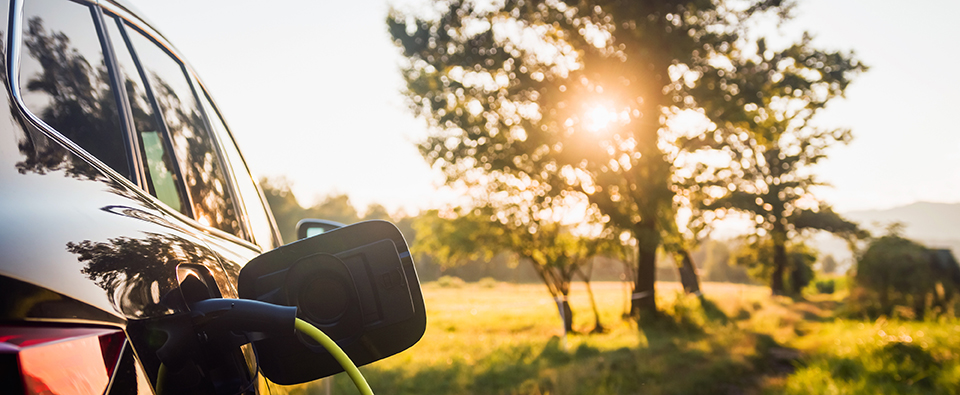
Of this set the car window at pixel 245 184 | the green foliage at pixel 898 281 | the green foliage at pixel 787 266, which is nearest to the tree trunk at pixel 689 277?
the green foliage at pixel 787 266

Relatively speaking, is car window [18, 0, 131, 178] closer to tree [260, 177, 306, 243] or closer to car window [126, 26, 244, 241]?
car window [126, 26, 244, 241]

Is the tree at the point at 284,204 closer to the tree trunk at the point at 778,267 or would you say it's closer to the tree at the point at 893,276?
the tree trunk at the point at 778,267

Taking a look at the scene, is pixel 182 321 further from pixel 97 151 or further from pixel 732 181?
pixel 732 181

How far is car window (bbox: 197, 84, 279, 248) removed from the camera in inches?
80.7

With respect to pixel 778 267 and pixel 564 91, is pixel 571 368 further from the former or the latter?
pixel 778 267

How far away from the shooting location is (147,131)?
1475 millimetres

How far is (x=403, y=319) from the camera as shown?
1.16 meters

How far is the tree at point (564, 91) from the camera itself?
14.8m

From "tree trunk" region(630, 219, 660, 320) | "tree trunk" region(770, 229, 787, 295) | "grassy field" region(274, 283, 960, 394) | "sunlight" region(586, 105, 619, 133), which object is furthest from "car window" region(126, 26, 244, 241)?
"tree trunk" region(770, 229, 787, 295)

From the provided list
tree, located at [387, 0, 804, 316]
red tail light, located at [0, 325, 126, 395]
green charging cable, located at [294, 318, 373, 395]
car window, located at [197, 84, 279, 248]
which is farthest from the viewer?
tree, located at [387, 0, 804, 316]

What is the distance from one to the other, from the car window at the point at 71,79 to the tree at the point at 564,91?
13.6 m

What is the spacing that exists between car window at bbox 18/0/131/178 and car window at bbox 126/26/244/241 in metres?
0.28

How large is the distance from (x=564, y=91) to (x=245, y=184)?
1412 centimetres

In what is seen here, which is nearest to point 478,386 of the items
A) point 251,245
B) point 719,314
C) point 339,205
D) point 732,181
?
point 251,245
